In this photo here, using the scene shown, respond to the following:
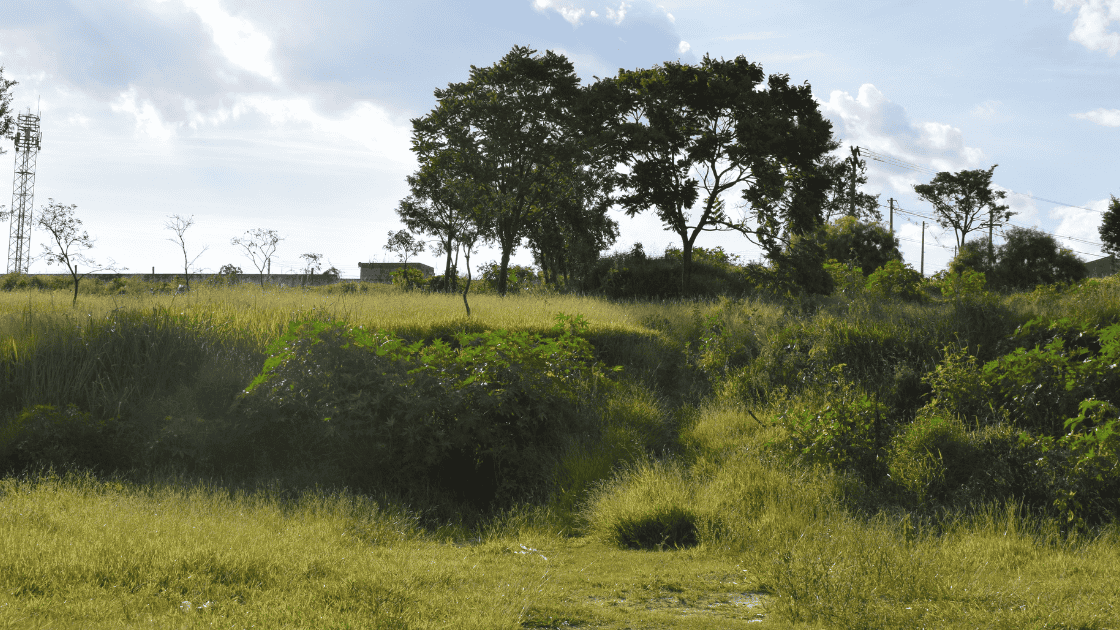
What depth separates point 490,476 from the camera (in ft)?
26.5

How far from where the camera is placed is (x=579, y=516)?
22.7 feet

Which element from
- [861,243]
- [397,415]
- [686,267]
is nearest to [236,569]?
[397,415]

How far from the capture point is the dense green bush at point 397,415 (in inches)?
A: 303

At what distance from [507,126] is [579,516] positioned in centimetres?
2036

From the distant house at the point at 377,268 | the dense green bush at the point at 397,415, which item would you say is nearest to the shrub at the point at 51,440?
the dense green bush at the point at 397,415

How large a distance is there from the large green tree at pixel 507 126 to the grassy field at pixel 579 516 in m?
13.8

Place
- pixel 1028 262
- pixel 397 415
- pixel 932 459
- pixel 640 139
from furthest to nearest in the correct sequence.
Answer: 1. pixel 1028 262
2. pixel 640 139
3. pixel 397 415
4. pixel 932 459

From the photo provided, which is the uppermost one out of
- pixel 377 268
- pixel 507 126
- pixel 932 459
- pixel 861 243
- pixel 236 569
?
pixel 507 126

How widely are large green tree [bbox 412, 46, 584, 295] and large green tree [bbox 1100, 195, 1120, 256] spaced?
129 ft

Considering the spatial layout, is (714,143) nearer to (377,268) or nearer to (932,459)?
(932,459)

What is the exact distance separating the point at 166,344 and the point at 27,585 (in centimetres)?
640

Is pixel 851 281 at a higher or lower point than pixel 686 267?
lower

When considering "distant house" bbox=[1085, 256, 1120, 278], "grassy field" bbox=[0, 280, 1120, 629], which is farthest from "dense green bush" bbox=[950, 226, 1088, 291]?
"grassy field" bbox=[0, 280, 1120, 629]

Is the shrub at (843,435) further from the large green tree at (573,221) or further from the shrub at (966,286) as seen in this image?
the large green tree at (573,221)
